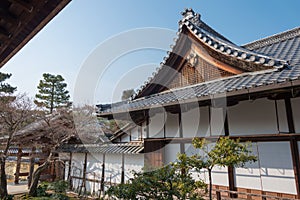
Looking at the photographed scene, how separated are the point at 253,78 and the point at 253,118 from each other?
3.45ft

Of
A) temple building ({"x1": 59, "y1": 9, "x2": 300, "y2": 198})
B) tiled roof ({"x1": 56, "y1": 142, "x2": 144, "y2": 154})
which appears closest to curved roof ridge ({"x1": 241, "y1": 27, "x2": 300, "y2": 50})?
temple building ({"x1": 59, "y1": 9, "x2": 300, "y2": 198})

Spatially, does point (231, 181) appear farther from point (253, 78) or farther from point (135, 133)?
point (135, 133)

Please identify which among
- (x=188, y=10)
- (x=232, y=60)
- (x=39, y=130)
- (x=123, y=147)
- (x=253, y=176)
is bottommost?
(x=253, y=176)

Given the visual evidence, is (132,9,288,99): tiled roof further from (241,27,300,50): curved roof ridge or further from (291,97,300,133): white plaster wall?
(241,27,300,50): curved roof ridge

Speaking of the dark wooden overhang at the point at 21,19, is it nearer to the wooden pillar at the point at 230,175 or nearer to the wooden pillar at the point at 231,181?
the wooden pillar at the point at 230,175

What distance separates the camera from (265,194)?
507cm

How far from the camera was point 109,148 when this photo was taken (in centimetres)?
1097

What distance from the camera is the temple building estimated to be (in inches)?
190

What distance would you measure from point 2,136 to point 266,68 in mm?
14314

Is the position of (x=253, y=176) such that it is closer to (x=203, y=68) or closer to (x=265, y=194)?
(x=265, y=194)

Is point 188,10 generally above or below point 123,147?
above

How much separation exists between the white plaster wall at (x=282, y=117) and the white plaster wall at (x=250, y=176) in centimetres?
77

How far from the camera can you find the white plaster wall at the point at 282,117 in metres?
4.95

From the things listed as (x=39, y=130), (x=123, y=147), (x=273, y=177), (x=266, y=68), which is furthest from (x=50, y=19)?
(x=39, y=130)
